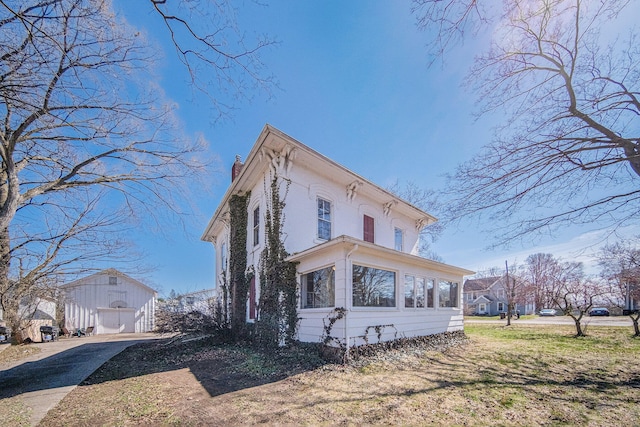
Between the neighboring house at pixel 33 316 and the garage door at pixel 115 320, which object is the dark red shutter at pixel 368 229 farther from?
the garage door at pixel 115 320

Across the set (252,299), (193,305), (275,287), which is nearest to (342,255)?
(275,287)

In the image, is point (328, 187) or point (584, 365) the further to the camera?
point (328, 187)

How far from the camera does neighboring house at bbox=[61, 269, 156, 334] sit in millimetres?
22875

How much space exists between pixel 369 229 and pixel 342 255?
5180mm

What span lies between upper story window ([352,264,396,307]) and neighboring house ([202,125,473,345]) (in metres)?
0.03

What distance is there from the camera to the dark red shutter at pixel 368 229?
1275cm

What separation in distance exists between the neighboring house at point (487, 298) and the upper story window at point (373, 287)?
4828 cm

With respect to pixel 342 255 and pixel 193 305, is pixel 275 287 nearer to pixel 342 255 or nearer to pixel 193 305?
pixel 342 255

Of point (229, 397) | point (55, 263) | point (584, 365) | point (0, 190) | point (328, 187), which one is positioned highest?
point (328, 187)

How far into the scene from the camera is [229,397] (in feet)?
17.8

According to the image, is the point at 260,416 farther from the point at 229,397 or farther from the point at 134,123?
the point at 134,123

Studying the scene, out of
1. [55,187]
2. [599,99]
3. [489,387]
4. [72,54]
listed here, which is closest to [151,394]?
[55,187]

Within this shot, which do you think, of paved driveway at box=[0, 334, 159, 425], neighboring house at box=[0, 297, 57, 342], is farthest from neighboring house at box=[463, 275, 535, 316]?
neighboring house at box=[0, 297, 57, 342]

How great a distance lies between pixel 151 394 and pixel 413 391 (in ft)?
16.6
